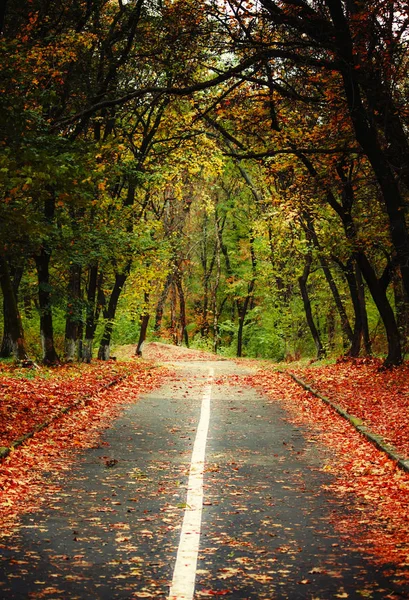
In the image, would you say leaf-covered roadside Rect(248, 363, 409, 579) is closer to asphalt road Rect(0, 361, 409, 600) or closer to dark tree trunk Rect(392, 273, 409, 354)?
asphalt road Rect(0, 361, 409, 600)

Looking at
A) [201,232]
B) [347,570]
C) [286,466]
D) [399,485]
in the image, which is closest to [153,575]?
[347,570]

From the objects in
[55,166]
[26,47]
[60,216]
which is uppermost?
[26,47]

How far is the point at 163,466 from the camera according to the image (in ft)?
30.1

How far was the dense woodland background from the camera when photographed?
506 inches

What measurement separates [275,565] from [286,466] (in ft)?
13.1

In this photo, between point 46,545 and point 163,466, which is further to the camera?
point 163,466

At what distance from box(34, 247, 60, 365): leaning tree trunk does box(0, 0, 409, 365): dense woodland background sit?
2.8 inches

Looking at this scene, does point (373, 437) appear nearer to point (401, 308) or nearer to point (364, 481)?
point (364, 481)

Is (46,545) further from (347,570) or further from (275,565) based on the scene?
(347,570)

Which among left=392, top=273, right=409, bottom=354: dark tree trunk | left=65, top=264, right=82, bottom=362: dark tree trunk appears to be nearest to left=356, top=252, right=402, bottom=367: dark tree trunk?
left=392, top=273, right=409, bottom=354: dark tree trunk

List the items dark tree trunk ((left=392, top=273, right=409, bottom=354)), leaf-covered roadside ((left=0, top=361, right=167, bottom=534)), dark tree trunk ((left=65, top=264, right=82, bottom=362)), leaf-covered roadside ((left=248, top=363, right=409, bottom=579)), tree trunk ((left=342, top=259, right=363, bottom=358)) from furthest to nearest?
1. tree trunk ((left=342, top=259, right=363, bottom=358))
2. dark tree trunk ((left=392, top=273, right=409, bottom=354))
3. dark tree trunk ((left=65, top=264, right=82, bottom=362))
4. leaf-covered roadside ((left=0, top=361, right=167, bottom=534))
5. leaf-covered roadside ((left=248, top=363, right=409, bottom=579))

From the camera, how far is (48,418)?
483 inches

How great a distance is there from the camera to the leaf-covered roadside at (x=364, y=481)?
596 centimetres

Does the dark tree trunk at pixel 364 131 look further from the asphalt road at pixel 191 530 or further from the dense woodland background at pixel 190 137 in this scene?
the asphalt road at pixel 191 530
